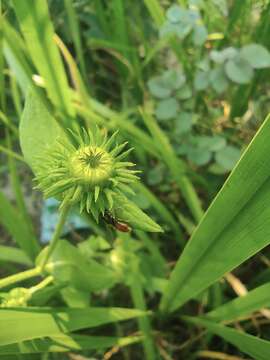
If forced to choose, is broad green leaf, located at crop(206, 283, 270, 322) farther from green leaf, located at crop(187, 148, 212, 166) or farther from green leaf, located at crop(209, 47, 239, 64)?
green leaf, located at crop(209, 47, 239, 64)

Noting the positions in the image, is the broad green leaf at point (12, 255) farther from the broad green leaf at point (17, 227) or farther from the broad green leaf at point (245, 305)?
the broad green leaf at point (245, 305)

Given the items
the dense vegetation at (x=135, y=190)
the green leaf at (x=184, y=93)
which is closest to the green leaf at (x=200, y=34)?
the dense vegetation at (x=135, y=190)

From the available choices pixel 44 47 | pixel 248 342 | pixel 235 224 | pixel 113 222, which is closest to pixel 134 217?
pixel 113 222

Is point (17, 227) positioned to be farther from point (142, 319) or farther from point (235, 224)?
point (235, 224)

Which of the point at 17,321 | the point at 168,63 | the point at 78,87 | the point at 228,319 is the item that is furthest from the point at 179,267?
the point at 168,63

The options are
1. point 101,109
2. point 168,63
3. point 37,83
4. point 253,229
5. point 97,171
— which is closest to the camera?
point 97,171

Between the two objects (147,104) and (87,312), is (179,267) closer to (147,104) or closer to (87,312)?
(87,312)
